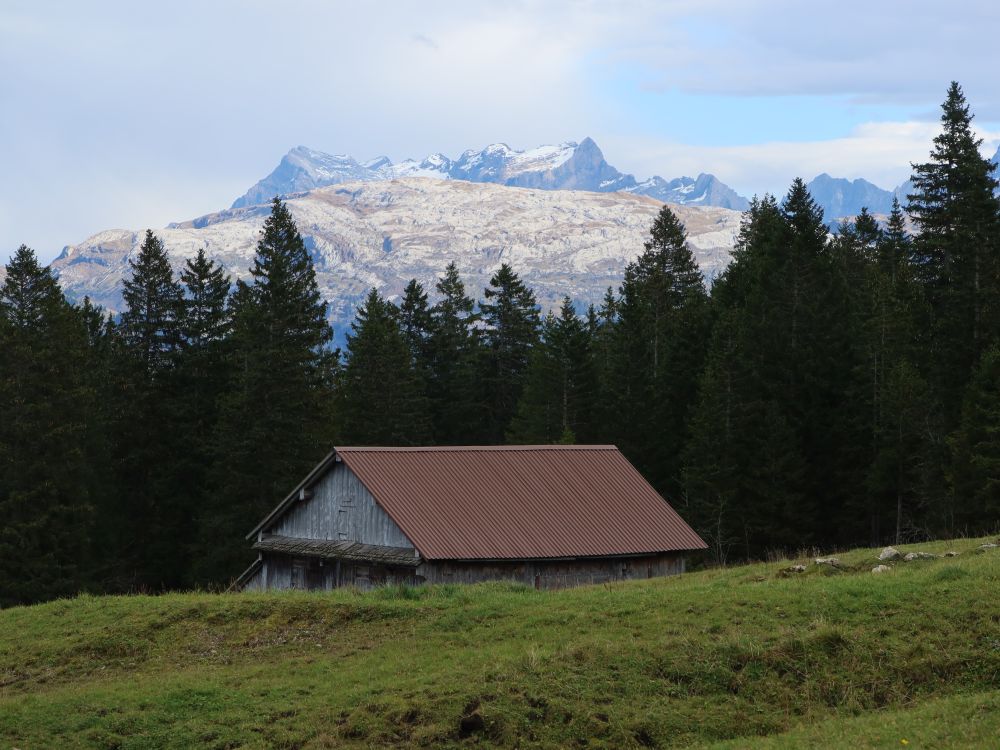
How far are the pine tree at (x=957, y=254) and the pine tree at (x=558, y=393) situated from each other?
23.2m

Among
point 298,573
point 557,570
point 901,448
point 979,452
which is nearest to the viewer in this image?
point 557,570

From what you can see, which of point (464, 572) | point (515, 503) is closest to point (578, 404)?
point (515, 503)

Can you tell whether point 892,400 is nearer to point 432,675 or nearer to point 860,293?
point 860,293

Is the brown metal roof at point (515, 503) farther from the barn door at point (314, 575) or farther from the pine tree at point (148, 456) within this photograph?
the pine tree at point (148, 456)

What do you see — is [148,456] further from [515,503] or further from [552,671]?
[552,671]

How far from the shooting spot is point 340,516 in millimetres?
40125

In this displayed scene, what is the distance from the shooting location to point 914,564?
987 inches

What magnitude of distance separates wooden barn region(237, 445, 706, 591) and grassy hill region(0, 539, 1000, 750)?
1273cm

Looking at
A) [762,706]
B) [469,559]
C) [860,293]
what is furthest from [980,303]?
[762,706]

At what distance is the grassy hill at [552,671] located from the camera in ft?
55.5

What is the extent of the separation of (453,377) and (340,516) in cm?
4780

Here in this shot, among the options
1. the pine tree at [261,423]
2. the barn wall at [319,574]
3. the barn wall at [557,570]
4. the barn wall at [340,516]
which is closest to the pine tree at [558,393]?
the pine tree at [261,423]

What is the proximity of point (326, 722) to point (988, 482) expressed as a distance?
130 ft

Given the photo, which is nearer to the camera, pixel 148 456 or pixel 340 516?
pixel 340 516
